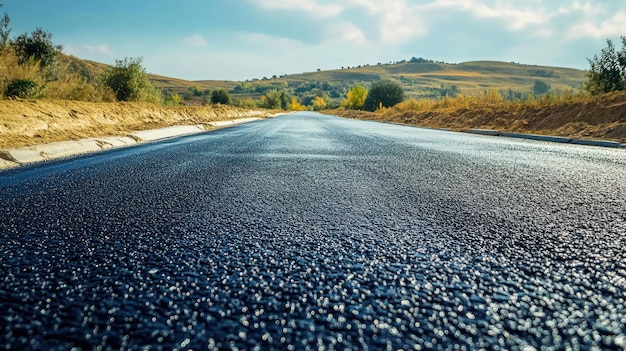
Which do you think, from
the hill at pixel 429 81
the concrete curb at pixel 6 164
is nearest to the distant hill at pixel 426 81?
the hill at pixel 429 81

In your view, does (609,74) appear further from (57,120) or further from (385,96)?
(385,96)

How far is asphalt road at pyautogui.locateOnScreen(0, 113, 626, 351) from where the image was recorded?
1082mm

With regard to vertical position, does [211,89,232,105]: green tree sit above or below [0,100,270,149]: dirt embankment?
above

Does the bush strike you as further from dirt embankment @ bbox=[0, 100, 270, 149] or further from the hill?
the hill

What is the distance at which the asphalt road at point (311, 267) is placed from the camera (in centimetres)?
108

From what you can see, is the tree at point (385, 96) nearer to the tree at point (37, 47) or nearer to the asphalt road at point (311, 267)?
the tree at point (37, 47)

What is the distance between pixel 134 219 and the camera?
8.04 ft

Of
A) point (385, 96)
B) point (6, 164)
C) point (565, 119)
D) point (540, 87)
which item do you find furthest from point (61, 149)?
point (540, 87)

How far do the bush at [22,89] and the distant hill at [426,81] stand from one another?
8565cm

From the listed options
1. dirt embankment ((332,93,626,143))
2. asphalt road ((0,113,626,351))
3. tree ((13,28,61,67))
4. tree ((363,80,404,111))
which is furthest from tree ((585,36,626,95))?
tree ((363,80,404,111))

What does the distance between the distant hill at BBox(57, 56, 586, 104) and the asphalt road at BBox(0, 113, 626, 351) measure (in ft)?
318

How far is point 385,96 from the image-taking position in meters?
63.3

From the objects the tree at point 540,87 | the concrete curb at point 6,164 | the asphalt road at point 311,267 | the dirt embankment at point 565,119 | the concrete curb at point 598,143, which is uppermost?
the tree at point 540,87

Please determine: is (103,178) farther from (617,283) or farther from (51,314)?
(617,283)
